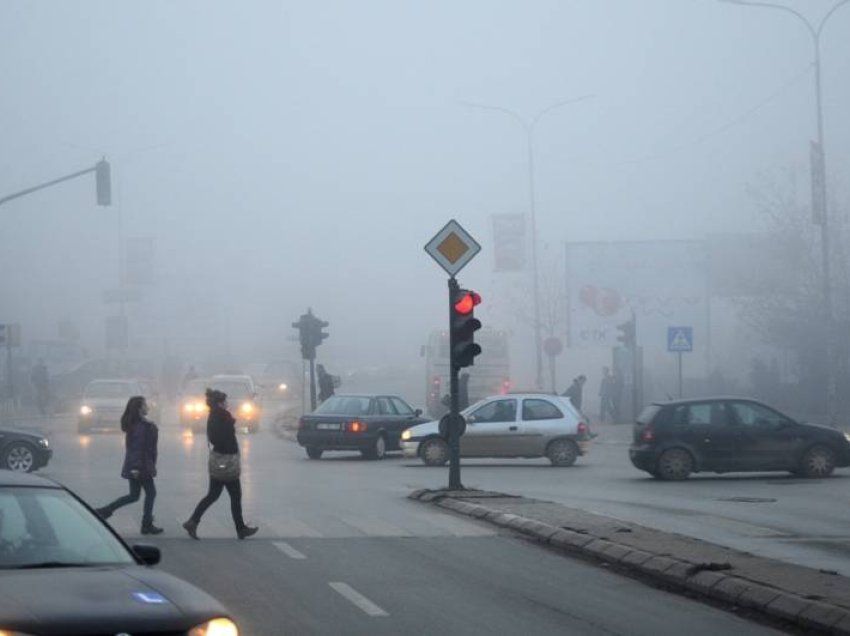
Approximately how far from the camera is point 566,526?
1692 centimetres

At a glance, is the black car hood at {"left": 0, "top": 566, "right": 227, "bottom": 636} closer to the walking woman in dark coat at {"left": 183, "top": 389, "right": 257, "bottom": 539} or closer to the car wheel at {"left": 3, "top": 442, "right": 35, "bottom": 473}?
the walking woman in dark coat at {"left": 183, "top": 389, "right": 257, "bottom": 539}

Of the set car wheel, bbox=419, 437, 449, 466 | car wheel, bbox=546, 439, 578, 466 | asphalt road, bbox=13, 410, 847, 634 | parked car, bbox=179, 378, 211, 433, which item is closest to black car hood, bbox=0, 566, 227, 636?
asphalt road, bbox=13, 410, 847, 634

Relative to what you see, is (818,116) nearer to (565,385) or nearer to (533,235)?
(533,235)

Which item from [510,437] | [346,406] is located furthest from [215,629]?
[346,406]

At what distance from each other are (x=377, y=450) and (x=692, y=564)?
20.7 meters

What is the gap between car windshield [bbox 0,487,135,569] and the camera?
26.1ft

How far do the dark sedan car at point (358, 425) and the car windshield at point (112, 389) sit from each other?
13039mm

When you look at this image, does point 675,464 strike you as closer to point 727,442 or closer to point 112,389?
point 727,442

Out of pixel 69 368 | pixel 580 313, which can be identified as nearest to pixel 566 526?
pixel 580 313

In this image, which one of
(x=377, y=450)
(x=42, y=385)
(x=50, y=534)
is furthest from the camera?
(x=42, y=385)

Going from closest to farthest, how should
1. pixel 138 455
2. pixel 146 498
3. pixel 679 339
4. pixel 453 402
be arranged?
pixel 146 498 < pixel 138 455 < pixel 453 402 < pixel 679 339

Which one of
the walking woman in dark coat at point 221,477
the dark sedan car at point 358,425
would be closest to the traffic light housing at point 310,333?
the dark sedan car at point 358,425

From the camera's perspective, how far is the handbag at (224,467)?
54.6 feet

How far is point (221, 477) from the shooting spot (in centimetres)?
1662
